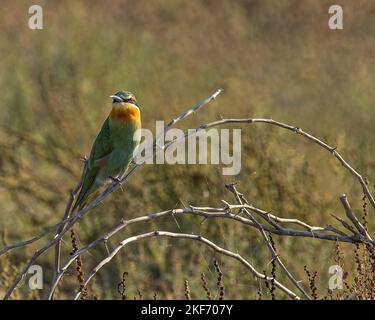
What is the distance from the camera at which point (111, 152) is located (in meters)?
4.36

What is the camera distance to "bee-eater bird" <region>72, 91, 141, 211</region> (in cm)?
426

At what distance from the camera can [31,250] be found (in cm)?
601

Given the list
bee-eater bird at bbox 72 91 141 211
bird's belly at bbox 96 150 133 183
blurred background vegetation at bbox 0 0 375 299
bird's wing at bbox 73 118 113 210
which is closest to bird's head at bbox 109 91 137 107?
bee-eater bird at bbox 72 91 141 211

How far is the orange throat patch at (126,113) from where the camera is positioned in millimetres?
4461

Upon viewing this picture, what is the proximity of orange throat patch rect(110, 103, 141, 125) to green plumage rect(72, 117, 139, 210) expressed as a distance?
2 centimetres

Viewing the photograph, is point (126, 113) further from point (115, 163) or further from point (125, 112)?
point (115, 163)

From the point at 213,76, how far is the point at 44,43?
5.77 ft

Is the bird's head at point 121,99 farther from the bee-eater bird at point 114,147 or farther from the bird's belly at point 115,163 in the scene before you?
the bird's belly at point 115,163

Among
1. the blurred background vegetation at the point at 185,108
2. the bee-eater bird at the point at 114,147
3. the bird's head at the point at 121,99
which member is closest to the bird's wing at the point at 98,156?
the bee-eater bird at the point at 114,147

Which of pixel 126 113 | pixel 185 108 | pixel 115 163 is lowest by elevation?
pixel 115 163

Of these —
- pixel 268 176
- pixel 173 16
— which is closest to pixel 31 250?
pixel 268 176

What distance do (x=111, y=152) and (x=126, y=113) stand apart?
0.22 metres

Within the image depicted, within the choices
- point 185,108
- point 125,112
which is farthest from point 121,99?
point 185,108

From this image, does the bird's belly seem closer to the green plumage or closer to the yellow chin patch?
the green plumage
